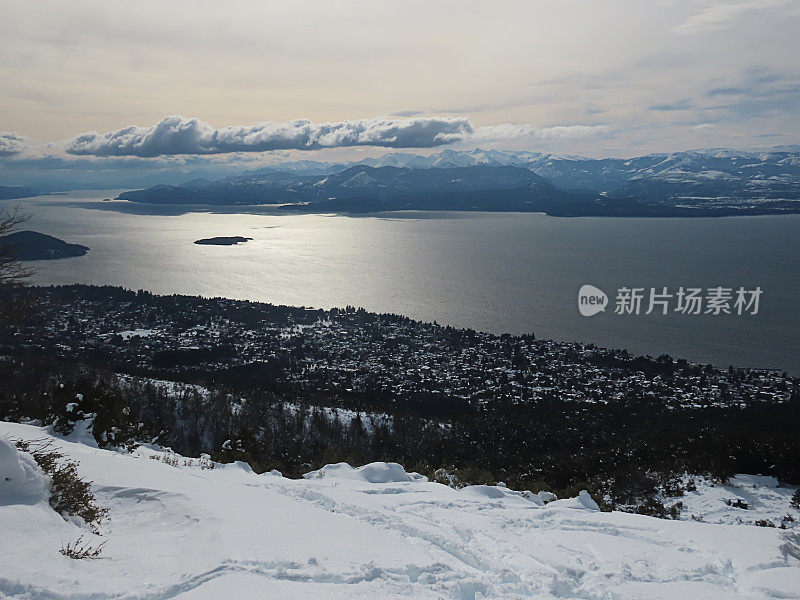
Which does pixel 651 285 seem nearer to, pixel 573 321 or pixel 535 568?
pixel 573 321

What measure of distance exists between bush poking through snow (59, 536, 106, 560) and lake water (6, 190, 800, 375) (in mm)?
79456

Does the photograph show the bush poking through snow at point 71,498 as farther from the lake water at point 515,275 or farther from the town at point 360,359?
the lake water at point 515,275

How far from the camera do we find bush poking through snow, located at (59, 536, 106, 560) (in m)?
5.13

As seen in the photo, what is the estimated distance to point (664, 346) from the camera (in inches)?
2987

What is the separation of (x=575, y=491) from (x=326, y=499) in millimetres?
8161

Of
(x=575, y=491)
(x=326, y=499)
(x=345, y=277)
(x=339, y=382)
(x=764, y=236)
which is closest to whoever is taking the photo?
(x=326, y=499)

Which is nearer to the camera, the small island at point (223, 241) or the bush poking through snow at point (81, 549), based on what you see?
the bush poking through snow at point (81, 549)

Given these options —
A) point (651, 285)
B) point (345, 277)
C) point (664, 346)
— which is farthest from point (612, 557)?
point (345, 277)

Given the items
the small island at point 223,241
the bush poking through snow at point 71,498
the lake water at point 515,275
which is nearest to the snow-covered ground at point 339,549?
the bush poking through snow at point 71,498

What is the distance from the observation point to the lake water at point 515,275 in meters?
82.6

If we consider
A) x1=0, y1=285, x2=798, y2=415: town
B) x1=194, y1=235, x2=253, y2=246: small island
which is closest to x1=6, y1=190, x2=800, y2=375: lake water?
x1=194, y1=235, x2=253, y2=246: small island

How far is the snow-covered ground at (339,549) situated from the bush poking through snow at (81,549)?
0.08 metres

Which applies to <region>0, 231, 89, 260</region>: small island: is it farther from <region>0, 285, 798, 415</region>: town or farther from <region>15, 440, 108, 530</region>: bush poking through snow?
<region>15, 440, 108, 530</region>: bush poking through snow

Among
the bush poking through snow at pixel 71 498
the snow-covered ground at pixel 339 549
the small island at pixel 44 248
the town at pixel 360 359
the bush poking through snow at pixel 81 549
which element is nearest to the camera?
the snow-covered ground at pixel 339 549
